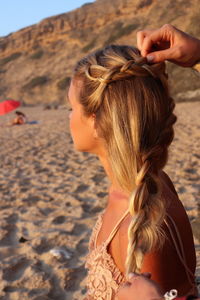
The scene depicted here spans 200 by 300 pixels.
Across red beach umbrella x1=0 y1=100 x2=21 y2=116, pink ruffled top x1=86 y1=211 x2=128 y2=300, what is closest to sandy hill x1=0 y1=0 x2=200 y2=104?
red beach umbrella x1=0 y1=100 x2=21 y2=116

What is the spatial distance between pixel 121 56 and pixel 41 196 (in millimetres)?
3580

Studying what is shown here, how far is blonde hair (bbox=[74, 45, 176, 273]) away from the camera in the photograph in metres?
1.43

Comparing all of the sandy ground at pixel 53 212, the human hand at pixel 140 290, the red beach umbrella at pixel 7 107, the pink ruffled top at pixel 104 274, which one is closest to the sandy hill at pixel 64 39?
the red beach umbrella at pixel 7 107

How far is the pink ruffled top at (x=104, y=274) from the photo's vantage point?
1518 mm

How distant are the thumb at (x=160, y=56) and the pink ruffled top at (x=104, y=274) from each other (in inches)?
22.0

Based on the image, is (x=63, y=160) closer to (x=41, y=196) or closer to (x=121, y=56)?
(x=41, y=196)

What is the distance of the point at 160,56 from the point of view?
1.47 metres

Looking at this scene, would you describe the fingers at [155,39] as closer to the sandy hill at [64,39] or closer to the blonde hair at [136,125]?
the blonde hair at [136,125]

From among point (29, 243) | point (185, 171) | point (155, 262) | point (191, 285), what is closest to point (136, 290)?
point (155, 262)

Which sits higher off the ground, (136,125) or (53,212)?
(136,125)

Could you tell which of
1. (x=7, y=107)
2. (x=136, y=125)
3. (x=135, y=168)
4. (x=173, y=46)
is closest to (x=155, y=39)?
(x=173, y=46)

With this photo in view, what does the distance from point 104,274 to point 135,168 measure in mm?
419

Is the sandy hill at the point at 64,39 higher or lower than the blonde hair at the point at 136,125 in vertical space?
higher

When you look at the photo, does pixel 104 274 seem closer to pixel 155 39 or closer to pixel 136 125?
pixel 136 125
